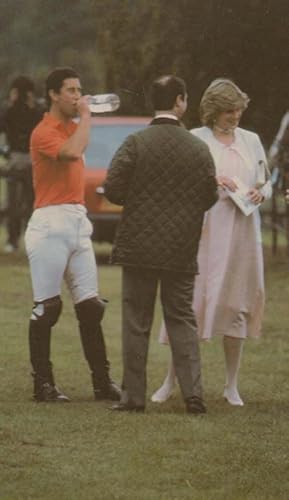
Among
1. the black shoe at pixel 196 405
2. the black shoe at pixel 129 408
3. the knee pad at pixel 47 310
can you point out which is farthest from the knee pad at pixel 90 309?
the black shoe at pixel 196 405

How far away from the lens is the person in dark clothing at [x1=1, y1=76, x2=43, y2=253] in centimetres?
2411

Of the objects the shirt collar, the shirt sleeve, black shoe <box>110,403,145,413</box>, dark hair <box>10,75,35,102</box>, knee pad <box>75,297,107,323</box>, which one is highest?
the shirt collar

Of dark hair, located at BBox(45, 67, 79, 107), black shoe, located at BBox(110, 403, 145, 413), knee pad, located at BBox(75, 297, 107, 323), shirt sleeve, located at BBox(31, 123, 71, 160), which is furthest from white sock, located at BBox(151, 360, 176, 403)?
dark hair, located at BBox(45, 67, 79, 107)

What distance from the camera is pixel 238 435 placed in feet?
33.2

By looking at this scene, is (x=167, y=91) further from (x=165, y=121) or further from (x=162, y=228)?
(x=162, y=228)

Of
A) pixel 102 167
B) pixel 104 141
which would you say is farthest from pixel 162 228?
pixel 104 141

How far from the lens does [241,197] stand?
11.5m

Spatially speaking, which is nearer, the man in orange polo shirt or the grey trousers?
the grey trousers

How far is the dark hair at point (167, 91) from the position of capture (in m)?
11.0

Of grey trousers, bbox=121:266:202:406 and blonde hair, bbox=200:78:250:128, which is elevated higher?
blonde hair, bbox=200:78:250:128

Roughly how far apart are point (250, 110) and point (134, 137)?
1063 cm

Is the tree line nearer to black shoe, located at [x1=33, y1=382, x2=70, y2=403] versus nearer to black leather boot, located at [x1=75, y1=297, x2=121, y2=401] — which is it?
black leather boot, located at [x1=75, y1=297, x2=121, y2=401]

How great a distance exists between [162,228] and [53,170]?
0.83 meters

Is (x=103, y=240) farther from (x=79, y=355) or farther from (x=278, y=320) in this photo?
(x=79, y=355)
